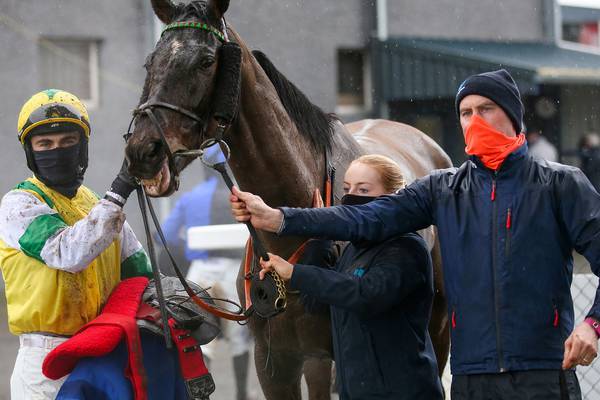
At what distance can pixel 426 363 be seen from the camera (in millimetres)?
3025

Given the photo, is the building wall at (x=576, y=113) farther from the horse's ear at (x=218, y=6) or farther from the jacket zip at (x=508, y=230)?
the jacket zip at (x=508, y=230)

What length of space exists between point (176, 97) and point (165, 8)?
423mm

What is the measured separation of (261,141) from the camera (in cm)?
333

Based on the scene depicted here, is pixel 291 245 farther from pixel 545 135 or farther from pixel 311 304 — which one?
pixel 545 135

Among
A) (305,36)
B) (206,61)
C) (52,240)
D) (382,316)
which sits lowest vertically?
(382,316)

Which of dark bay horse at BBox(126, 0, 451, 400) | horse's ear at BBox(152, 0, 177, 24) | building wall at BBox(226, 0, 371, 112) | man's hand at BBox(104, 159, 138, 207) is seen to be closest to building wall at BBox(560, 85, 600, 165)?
building wall at BBox(226, 0, 371, 112)

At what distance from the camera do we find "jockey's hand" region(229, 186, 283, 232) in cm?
288

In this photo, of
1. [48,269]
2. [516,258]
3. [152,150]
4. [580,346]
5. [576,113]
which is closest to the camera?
[580,346]

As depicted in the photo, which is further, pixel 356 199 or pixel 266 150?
pixel 266 150

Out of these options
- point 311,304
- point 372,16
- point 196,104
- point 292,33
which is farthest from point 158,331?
point 372,16

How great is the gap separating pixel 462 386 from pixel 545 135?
46.7 ft

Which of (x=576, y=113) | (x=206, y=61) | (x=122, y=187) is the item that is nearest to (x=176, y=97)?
(x=206, y=61)

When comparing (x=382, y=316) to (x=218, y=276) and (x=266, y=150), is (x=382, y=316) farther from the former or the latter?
(x=218, y=276)

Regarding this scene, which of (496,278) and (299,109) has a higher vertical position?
(299,109)
